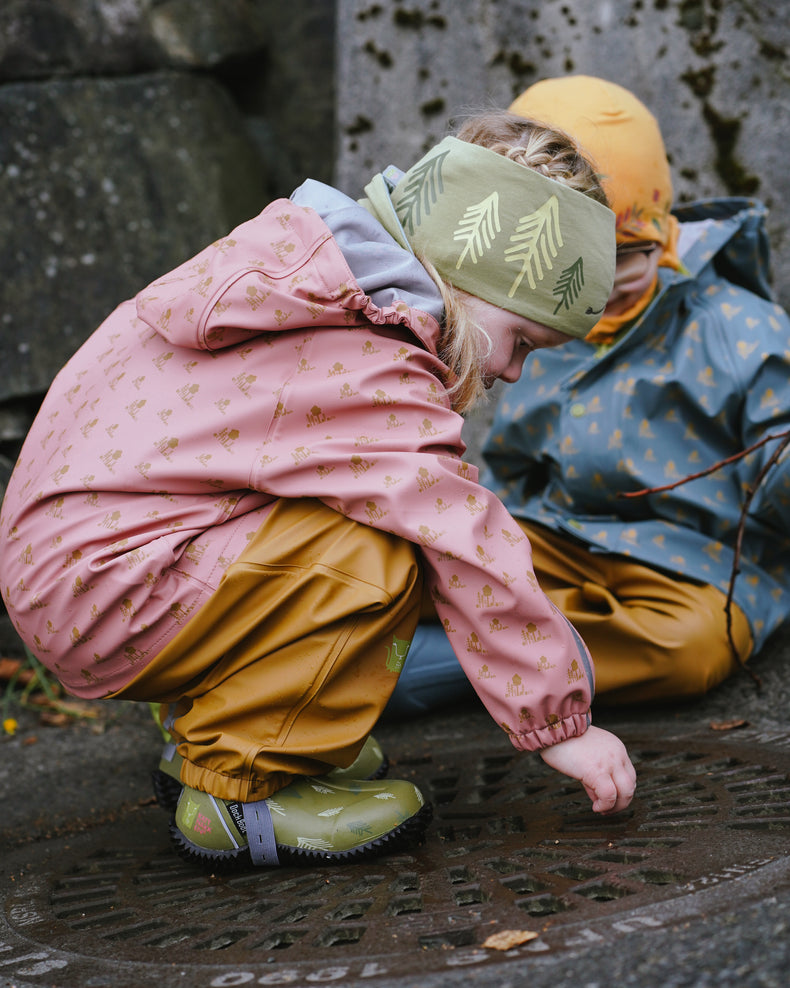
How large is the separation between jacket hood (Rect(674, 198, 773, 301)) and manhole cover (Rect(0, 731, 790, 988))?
0.83 meters

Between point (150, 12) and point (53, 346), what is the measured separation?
2.71 ft

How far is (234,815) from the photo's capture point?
113 cm

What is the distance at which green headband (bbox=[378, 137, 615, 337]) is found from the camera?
1.18m

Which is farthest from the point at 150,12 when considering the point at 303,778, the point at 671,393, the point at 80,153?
the point at 303,778

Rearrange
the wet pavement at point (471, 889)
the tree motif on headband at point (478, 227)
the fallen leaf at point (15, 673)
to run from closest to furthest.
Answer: the wet pavement at point (471, 889), the tree motif on headband at point (478, 227), the fallen leaf at point (15, 673)

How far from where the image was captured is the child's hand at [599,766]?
1057mm

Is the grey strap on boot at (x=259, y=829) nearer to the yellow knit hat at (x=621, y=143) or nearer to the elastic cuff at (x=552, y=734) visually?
the elastic cuff at (x=552, y=734)

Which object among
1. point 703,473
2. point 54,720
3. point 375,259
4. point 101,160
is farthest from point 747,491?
point 101,160

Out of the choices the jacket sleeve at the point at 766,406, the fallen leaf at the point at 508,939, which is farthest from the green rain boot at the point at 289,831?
the jacket sleeve at the point at 766,406

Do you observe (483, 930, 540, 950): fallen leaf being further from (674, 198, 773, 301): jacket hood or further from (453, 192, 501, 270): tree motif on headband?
(674, 198, 773, 301): jacket hood

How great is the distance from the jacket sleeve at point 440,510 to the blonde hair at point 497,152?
0.24 feet

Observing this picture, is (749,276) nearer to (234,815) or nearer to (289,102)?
(234,815)

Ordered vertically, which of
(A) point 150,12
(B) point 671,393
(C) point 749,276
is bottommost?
(B) point 671,393

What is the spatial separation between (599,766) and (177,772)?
1.95 feet
